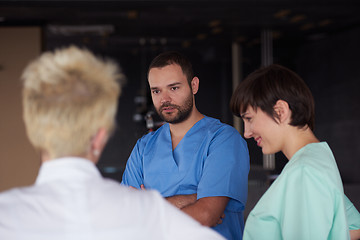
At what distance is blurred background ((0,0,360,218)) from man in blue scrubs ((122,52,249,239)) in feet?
9.00

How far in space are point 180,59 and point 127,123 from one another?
4858 mm

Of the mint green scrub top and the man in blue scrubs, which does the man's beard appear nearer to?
the man in blue scrubs

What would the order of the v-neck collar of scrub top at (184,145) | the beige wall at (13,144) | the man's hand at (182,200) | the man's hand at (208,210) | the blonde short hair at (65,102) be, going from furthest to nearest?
the beige wall at (13,144), the v-neck collar of scrub top at (184,145), the man's hand at (182,200), the man's hand at (208,210), the blonde short hair at (65,102)

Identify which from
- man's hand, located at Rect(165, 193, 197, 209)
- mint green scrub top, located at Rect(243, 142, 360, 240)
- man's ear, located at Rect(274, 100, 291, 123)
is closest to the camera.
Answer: mint green scrub top, located at Rect(243, 142, 360, 240)

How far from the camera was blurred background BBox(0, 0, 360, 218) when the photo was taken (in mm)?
4730

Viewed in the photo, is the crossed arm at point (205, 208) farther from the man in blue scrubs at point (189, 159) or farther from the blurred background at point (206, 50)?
the blurred background at point (206, 50)

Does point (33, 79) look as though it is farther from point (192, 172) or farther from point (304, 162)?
point (192, 172)

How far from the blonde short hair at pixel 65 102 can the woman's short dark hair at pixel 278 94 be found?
0.53 metres

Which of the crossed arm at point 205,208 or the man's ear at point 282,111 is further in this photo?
the crossed arm at point 205,208

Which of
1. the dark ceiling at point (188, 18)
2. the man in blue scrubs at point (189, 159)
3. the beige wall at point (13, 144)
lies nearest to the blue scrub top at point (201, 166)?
the man in blue scrubs at point (189, 159)

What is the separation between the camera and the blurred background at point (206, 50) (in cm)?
473

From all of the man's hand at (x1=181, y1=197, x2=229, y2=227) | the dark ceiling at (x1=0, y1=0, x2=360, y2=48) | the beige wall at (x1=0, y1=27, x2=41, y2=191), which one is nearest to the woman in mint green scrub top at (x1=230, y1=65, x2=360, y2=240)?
the man's hand at (x1=181, y1=197, x2=229, y2=227)

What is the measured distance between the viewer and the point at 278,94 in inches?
47.1

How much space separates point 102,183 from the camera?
78 centimetres
